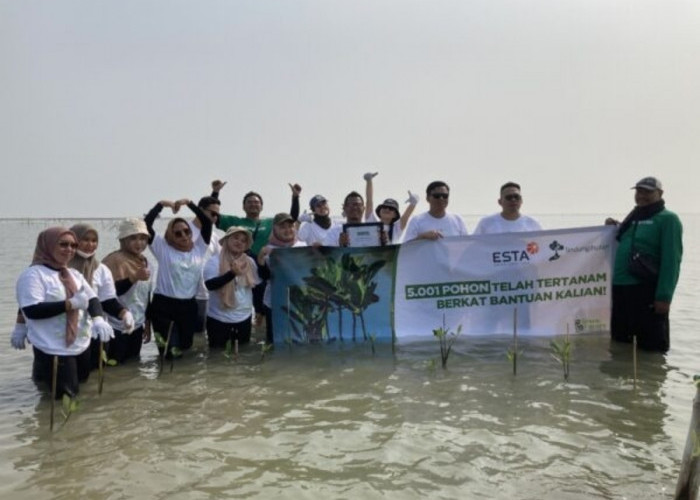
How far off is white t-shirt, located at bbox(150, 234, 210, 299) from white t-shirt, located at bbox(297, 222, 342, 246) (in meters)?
1.72

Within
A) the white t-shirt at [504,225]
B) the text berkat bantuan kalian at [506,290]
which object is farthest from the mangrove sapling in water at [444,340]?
the white t-shirt at [504,225]

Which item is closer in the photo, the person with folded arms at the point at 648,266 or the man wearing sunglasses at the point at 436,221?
the person with folded arms at the point at 648,266

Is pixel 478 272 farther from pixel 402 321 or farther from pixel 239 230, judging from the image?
pixel 239 230

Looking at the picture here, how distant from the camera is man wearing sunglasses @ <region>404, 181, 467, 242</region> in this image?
7133 mm

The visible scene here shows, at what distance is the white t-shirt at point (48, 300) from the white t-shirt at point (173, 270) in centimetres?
131

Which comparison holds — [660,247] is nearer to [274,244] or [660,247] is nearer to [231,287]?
[274,244]

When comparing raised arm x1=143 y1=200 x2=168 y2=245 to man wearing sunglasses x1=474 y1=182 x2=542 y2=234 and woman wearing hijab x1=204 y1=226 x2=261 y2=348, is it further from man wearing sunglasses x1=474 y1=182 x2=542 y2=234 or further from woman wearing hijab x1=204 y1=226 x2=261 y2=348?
man wearing sunglasses x1=474 y1=182 x2=542 y2=234

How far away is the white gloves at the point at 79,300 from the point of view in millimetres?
4895

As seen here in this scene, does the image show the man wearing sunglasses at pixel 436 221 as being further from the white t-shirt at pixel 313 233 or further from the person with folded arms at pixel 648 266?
the person with folded arms at pixel 648 266

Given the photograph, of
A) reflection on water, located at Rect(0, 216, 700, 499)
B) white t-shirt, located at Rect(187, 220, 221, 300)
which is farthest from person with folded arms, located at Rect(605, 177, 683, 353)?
white t-shirt, located at Rect(187, 220, 221, 300)

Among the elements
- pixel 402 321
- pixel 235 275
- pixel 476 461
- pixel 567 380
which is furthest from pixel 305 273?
pixel 476 461

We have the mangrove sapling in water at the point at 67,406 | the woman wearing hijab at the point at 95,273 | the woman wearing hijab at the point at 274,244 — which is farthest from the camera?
the woman wearing hijab at the point at 274,244

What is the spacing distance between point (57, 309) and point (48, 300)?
141 millimetres

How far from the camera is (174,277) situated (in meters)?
6.53
